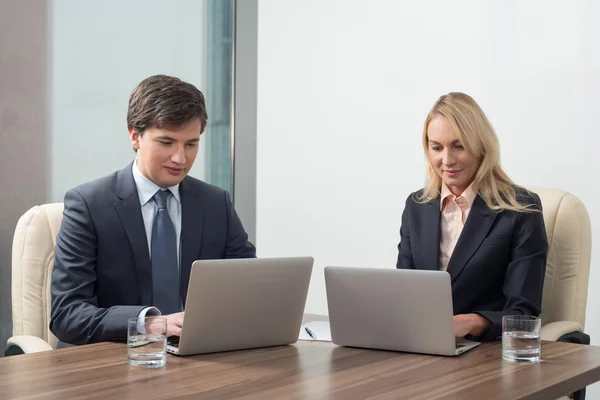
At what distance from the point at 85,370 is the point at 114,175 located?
96cm

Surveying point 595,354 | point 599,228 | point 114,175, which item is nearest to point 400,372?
point 595,354

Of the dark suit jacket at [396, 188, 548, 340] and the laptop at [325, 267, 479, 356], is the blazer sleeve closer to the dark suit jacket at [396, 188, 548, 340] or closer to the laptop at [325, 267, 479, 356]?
the dark suit jacket at [396, 188, 548, 340]

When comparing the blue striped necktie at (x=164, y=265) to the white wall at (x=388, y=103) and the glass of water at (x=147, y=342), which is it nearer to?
the glass of water at (x=147, y=342)

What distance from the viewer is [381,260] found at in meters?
4.38

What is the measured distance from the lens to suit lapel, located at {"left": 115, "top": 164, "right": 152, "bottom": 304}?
2.49m

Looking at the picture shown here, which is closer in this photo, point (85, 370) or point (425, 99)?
point (85, 370)

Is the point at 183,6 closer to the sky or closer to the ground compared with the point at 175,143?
closer to the sky

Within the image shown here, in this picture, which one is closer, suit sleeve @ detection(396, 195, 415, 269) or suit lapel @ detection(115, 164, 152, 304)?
suit lapel @ detection(115, 164, 152, 304)

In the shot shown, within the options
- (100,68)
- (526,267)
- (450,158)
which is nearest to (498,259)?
Result: (526,267)

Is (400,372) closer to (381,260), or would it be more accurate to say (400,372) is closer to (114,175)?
(114,175)

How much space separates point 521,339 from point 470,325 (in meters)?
0.28

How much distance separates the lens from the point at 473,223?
268 cm

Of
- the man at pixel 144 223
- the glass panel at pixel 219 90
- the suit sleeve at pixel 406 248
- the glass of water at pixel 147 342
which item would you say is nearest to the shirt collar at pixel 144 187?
the man at pixel 144 223

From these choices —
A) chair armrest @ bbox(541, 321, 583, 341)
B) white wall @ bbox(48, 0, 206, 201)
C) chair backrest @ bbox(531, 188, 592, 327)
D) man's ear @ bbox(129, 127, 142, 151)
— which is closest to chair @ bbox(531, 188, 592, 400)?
chair backrest @ bbox(531, 188, 592, 327)
